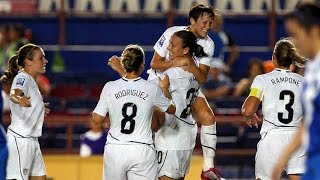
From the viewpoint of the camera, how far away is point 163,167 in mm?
11680

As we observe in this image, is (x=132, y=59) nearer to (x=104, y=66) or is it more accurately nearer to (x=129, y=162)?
(x=129, y=162)

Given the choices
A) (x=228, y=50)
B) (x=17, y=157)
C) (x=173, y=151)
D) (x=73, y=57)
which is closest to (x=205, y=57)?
(x=173, y=151)

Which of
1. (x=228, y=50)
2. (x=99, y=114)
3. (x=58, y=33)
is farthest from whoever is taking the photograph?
(x=58, y=33)

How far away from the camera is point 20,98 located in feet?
36.8

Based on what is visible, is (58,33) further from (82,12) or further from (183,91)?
(183,91)

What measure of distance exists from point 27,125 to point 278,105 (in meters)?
2.56

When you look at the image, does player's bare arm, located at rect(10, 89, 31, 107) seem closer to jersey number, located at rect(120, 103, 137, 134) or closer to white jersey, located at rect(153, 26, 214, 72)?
jersey number, located at rect(120, 103, 137, 134)

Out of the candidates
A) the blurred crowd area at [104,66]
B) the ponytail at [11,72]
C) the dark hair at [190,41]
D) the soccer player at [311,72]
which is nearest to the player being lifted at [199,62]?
the dark hair at [190,41]

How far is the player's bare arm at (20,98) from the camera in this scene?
11.2m

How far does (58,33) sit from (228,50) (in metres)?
3.38

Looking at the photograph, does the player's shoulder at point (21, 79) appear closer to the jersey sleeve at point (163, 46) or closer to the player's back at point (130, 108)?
the player's back at point (130, 108)

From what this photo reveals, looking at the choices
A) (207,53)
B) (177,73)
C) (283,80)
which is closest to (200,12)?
(207,53)

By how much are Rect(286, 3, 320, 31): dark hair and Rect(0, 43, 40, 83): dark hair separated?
15.2ft

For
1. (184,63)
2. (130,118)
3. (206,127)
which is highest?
(184,63)
